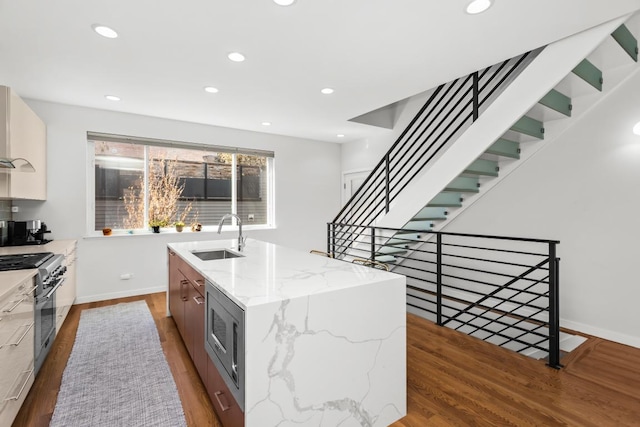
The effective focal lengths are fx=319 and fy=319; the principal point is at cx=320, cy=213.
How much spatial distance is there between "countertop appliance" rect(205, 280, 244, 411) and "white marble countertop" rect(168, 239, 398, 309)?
7 centimetres

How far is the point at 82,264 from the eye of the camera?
4.03 m

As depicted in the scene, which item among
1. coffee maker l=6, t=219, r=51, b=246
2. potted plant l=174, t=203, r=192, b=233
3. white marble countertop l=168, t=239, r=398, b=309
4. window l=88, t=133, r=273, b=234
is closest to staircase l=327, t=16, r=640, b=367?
white marble countertop l=168, t=239, r=398, b=309

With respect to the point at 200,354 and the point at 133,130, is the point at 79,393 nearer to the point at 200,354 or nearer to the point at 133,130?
the point at 200,354

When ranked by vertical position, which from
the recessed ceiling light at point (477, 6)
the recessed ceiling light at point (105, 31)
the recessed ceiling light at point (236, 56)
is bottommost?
the recessed ceiling light at point (105, 31)

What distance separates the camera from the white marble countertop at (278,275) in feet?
5.08

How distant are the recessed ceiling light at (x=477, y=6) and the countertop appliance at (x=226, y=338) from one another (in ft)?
7.32

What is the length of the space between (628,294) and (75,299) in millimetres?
5942

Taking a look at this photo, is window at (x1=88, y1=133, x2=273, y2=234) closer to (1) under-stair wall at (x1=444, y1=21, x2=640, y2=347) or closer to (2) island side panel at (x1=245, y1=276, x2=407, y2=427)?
(2) island side panel at (x1=245, y1=276, x2=407, y2=427)

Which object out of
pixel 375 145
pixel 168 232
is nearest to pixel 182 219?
pixel 168 232

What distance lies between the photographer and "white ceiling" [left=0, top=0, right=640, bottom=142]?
204 cm

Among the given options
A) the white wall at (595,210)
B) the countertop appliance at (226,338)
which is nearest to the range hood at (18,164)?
the countertop appliance at (226,338)

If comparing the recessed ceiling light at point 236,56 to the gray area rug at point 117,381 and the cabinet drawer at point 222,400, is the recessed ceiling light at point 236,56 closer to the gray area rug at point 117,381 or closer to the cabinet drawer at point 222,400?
the cabinet drawer at point 222,400

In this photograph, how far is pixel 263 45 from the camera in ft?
8.18

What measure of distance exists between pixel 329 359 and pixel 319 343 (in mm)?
108
